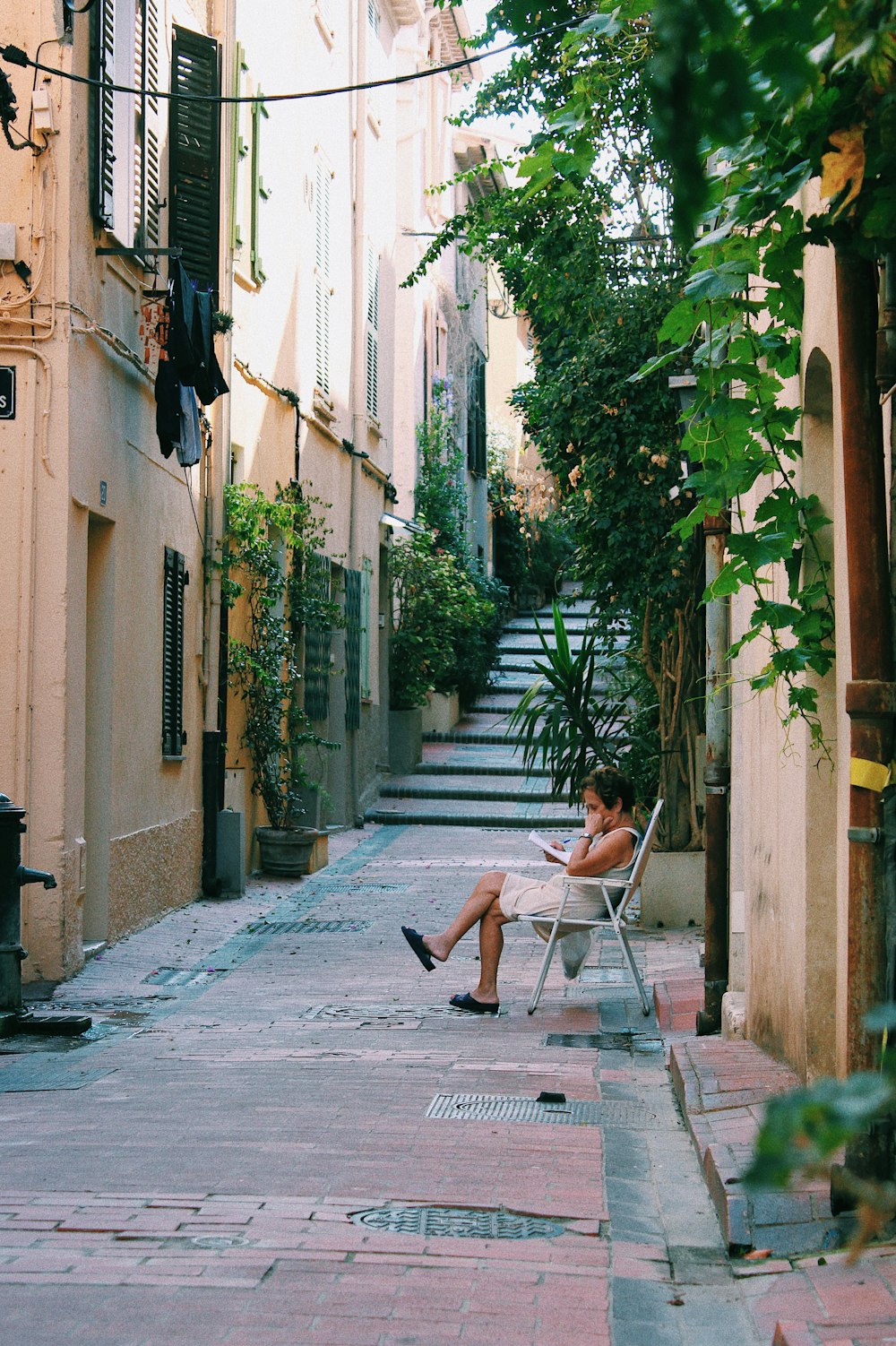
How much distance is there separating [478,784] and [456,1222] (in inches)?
637

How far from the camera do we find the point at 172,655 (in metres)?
12.3

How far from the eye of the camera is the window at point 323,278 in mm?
17797

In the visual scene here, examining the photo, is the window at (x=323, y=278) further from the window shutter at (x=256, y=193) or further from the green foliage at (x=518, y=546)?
the green foliage at (x=518, y=546)

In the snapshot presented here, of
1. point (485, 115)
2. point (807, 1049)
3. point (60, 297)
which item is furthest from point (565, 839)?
point (807, 1049)

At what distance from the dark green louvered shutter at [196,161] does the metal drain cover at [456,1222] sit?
8840 mm

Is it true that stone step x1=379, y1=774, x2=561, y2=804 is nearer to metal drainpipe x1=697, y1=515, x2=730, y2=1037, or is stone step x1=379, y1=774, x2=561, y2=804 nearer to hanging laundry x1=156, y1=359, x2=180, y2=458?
hanging laundry x1=156, y1=359, x2=180, y2=458

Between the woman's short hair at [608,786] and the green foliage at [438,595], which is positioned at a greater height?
the green foliage at [438,595]

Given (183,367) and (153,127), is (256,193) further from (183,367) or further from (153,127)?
(183,367)

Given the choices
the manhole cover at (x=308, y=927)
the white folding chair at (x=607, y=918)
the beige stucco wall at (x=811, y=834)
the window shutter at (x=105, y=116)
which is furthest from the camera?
the manhole cover at (x=308, y=927)

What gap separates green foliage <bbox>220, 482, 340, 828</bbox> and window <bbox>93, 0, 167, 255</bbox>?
9.40ft

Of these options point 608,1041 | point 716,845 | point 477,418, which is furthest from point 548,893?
point 477,418

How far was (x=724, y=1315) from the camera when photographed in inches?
160

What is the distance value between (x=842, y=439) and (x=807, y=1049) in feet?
7.47

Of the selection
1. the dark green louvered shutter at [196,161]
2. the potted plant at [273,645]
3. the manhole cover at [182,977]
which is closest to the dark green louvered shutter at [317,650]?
the potted plant at [273,645]
